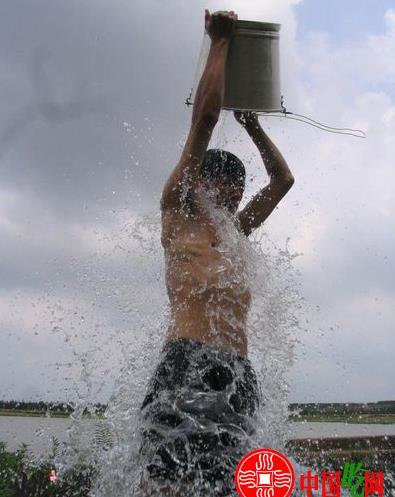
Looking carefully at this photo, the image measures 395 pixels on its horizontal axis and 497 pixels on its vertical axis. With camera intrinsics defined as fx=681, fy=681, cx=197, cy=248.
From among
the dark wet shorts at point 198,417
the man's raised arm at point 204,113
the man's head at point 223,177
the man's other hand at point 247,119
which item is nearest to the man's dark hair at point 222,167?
the man's head at point 223,177

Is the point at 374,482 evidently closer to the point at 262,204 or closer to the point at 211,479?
the point at 211,479

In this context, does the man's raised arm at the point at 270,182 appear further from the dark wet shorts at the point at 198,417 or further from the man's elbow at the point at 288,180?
the dark wet shorts at the point at 198,417

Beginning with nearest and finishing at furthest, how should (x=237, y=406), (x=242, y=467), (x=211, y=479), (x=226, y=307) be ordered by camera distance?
(x=242, y=467)
(x=211, y=479)
(x=237, y=406)
(x=226, y=307)

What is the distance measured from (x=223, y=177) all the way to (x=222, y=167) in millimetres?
61

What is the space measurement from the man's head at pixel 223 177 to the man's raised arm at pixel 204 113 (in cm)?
22

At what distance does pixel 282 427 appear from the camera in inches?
171

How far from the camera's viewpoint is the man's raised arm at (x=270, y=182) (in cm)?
461

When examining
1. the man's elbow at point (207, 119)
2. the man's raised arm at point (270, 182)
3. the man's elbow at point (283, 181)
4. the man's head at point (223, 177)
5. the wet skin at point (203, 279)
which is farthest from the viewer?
the man's elbow at point (283, 181)

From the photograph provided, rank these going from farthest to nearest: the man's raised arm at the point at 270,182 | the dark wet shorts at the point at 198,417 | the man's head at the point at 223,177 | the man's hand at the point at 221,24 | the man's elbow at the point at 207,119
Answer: the man's raised arm at the point at 270,182 < the man's head at the point at 223,177 < the man's hand at the point at 221,24 < the man's elbow at the point at 207,119 < the dark wet shorts at the point at 198,417

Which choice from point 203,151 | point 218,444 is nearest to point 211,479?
point 218,444

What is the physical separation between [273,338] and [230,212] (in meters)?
0.93

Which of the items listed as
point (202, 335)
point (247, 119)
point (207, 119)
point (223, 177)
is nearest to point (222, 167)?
point (223, 177)

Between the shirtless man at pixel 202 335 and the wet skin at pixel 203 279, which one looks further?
the wet skin at pixel 203 279

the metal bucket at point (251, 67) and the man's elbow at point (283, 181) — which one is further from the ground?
the metal bucket at point (251, 67)
